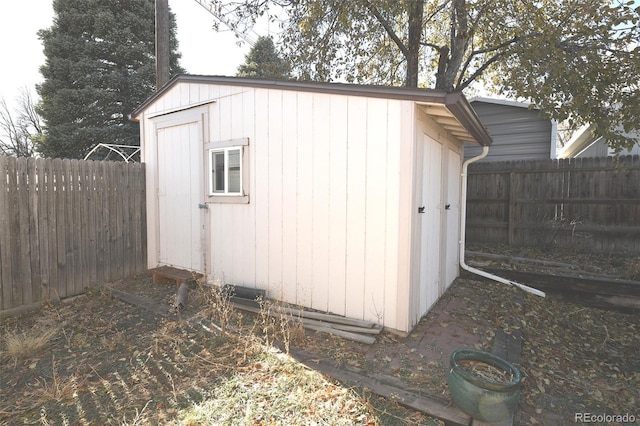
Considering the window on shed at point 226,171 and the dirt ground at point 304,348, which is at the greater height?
the window on shed at point 226,171

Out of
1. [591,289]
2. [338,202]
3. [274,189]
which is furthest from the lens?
[591,289]

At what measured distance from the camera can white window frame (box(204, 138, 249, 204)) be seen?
14.5 ft

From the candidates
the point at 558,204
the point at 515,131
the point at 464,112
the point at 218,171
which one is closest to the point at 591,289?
the point at 558,204

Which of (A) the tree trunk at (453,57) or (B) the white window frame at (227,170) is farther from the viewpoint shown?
(A) the tree trunk at (453,57)

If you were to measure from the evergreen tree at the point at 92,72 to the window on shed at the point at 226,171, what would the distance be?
33.0ft

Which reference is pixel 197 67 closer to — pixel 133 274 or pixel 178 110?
pixel 178 110

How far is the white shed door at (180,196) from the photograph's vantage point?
5094mm

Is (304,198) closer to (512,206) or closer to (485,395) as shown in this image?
(485,395)

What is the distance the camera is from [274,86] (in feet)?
13.3

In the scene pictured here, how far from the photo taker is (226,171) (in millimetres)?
4660

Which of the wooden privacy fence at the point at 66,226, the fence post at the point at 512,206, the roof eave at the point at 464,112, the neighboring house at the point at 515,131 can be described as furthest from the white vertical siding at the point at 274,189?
the neighboring house at the point at 515,131

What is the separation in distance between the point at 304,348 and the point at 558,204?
20.0 ft

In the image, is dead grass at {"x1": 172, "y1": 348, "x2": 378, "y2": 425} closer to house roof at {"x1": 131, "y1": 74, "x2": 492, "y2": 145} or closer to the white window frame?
the white window frame

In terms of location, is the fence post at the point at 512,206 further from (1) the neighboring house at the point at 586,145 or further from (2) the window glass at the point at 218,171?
(2) the window glass at the point at 218,171
